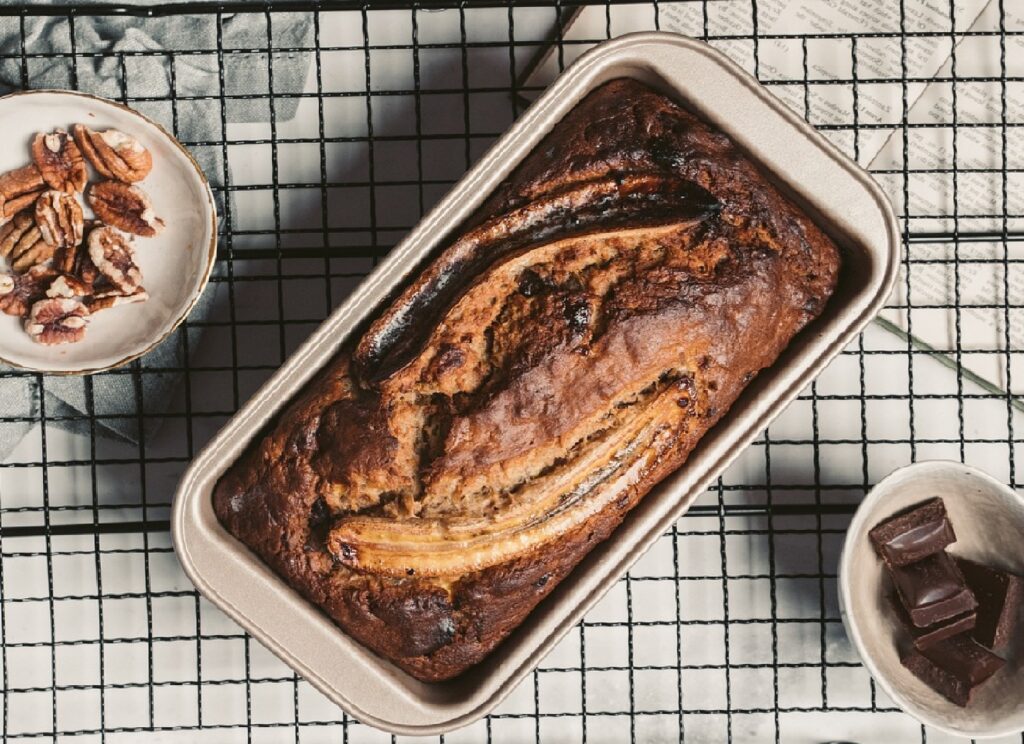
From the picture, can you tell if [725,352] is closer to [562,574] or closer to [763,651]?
[562,574]

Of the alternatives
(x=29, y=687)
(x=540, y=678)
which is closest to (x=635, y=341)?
(x=540, y=678)

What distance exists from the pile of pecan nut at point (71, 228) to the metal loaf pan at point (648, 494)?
314 mm

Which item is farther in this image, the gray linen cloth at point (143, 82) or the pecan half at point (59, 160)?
the gray linen cloth at point (143, 82)

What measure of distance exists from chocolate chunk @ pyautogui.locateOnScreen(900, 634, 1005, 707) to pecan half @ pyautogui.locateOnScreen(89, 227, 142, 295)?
3.69 ft

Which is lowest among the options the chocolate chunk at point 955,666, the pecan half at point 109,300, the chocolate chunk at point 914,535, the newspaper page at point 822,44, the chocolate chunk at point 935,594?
the chocolate chunk at point 955,666

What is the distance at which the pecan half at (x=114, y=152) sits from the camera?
1.18 meters

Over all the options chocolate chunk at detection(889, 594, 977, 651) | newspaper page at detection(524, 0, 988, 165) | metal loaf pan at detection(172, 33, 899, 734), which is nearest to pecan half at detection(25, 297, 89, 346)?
metal loaf pan at detection(172, 33, 899, 734)

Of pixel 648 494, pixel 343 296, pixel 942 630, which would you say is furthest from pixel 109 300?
pixel 942 630

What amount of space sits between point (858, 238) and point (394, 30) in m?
0.71

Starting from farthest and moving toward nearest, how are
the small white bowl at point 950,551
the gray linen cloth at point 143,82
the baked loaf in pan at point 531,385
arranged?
the gray linen cloth at point 143,82 → the small white bowl at point 950,551 → the baked loaf in pan at point 531,385

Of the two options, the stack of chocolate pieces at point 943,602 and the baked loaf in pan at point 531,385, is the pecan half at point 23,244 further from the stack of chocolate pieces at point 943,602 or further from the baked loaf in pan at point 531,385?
the stack of chocolate pieces at point 943,602

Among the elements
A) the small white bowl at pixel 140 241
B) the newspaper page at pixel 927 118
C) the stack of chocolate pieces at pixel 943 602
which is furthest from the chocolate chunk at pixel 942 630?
the small white bowl at pixel 140 241

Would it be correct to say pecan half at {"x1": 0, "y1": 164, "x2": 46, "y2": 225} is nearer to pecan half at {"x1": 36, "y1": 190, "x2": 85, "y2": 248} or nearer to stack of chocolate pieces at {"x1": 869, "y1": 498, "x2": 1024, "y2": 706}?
pecan half at {"x1": 36, "y1": 190, "x2": 85, "y2": 248}

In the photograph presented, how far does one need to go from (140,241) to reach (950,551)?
117cm
